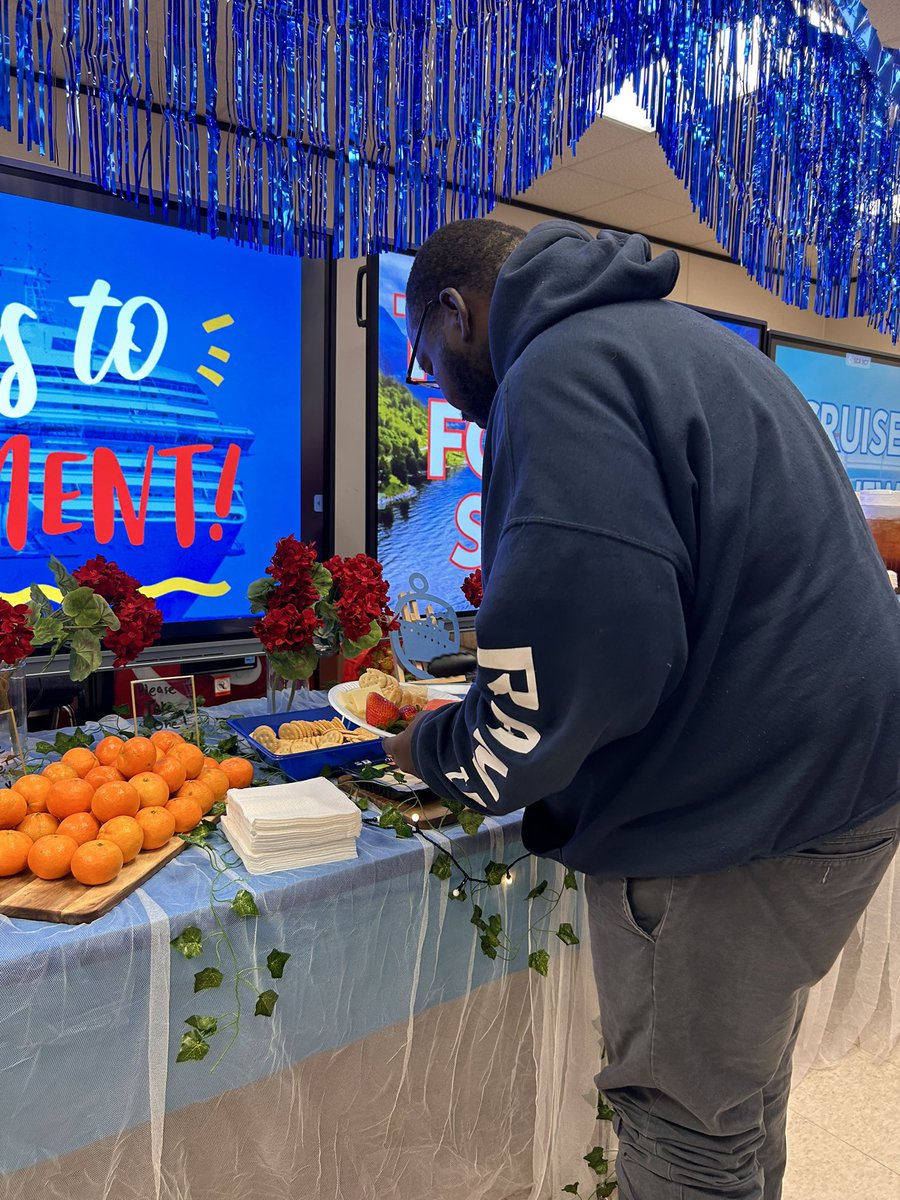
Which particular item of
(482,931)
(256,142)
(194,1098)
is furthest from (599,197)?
(194,1098)

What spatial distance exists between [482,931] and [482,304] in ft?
3.01

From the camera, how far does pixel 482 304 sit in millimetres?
1050

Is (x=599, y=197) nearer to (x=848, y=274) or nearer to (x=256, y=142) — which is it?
(x=848, y=274)

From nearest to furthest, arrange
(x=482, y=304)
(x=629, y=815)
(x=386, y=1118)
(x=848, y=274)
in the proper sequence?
(x=629, y=815)
(x=482, y=304)
(x=386, y=1118)
(x=848, y=274)

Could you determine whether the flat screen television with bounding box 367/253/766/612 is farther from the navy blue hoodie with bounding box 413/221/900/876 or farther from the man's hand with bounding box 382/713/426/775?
the navy blue hoodie with bounding box 413/221/900/876

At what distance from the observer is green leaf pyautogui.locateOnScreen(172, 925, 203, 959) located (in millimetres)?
1003

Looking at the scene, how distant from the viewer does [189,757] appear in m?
1.31

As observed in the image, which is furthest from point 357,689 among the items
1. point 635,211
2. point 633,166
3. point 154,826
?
point 635,211

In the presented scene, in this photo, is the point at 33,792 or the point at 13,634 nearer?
the point at 33,792

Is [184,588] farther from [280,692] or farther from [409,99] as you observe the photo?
[409,99]

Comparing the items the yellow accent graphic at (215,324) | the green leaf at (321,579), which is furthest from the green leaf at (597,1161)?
the yellow accent graphic at (215,324)

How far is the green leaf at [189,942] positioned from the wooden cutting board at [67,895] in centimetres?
9

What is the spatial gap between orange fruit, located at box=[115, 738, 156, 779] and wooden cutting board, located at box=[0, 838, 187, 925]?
181mm

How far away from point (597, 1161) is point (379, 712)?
0.86m
